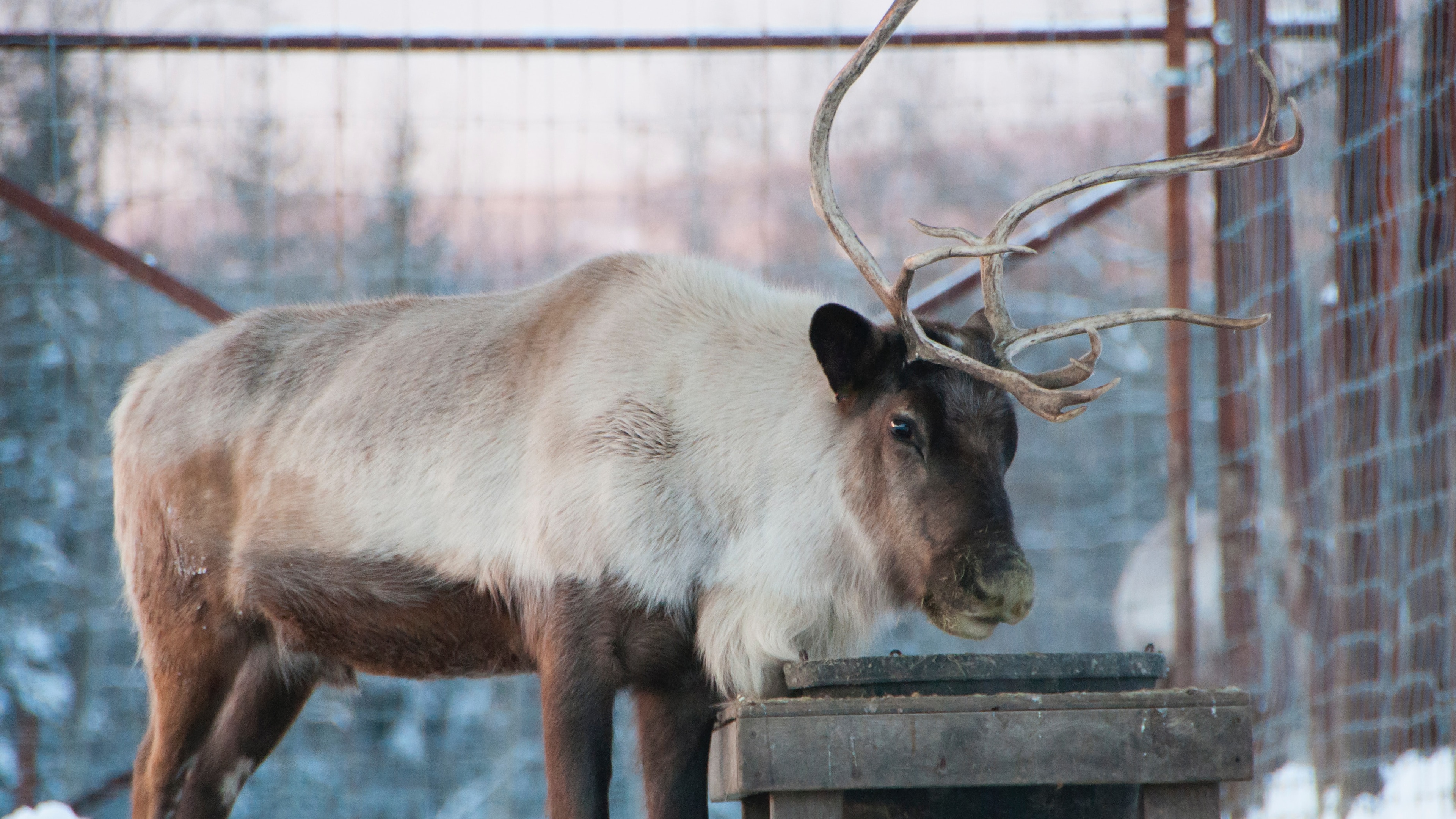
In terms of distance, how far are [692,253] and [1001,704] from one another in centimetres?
182

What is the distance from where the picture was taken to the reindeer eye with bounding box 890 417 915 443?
299 centimetres

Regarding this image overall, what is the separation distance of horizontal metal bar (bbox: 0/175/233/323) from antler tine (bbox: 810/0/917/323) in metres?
2.47

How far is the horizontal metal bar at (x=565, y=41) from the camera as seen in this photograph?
5285 mm

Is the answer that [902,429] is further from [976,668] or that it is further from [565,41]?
[565,41]

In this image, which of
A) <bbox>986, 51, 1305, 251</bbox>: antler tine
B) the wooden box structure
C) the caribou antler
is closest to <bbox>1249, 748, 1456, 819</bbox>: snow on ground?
the caribou antler

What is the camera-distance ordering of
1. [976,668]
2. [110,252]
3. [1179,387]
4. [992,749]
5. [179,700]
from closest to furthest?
1. [992,749]
2. [976,668]
3. [179,700]
4. [110,252]
5. [1179,387]

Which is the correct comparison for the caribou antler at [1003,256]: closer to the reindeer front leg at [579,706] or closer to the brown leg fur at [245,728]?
the reindeer front leg at [579,706]

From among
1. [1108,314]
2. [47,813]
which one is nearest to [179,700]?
[47,813]

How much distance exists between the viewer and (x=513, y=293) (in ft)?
12.5

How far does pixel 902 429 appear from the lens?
9.82ft

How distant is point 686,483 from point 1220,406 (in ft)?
9.84

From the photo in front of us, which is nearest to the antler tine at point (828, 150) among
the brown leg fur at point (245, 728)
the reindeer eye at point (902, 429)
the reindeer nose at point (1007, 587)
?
the reindeer eye at point (902, 429)

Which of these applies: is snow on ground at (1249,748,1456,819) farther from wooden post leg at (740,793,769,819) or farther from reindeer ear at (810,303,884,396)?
wooden post leg at (740,793,769,819)

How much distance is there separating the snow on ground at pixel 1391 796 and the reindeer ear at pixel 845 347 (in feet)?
8.57
